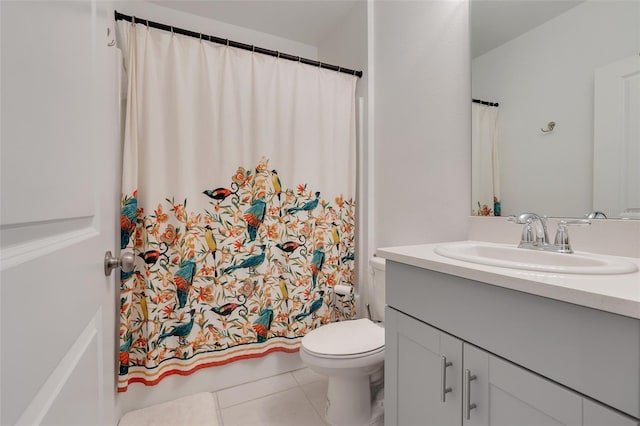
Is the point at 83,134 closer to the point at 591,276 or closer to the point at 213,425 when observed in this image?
the point at 591,276

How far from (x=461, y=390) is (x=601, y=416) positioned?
313 mm

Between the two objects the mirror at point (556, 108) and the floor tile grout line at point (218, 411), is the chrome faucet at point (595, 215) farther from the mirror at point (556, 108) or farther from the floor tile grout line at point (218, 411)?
the floor tile grout line at point (218, 411)

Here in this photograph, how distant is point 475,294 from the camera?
800mm

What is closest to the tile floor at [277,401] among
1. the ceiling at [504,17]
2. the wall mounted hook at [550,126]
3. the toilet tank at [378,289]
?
the toilet tank at [378,289]

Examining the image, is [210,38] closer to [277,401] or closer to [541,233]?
[541,233]

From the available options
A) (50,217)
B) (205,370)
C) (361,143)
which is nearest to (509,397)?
(50,217)

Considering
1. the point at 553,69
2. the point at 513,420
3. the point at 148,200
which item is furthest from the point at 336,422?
the point at 553,69

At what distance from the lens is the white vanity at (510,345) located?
1.82 feet

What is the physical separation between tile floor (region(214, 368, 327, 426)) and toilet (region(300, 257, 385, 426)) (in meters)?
0.15

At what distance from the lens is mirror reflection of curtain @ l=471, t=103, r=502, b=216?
4.34 feet

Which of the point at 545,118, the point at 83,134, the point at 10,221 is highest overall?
the point at 545,118

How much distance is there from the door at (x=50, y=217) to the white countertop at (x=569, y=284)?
835mm

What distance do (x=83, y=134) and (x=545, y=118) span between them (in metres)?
1.43

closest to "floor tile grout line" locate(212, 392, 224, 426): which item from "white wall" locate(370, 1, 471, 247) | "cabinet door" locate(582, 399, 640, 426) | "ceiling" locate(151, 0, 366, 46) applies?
"white wall" locate(370, 1, 471, 247)
